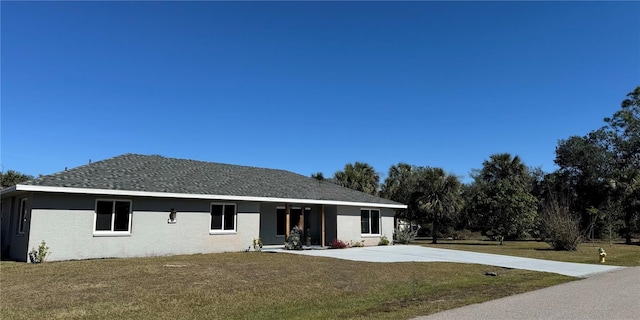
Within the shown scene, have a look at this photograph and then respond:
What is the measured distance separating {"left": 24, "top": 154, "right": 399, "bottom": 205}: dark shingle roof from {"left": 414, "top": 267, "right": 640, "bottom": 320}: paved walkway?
1388 cm

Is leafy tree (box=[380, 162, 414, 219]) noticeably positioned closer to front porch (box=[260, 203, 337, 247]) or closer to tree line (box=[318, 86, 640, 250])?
tree line (box=[318, 86, 640, 250])

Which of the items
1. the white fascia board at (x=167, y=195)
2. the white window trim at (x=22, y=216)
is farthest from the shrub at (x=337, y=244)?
the white window trim at (x=22, y=216)

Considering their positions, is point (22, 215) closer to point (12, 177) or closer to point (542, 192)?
point (12, 177)

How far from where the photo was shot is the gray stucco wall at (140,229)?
15.7 m

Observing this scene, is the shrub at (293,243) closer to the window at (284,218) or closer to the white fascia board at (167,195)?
the white fascia board at (167,195)

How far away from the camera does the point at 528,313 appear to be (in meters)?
7.69

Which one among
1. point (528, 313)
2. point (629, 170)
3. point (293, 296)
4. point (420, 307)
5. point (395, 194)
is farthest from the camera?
point (395, 194)

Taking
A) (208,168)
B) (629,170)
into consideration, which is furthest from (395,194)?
(208,168)

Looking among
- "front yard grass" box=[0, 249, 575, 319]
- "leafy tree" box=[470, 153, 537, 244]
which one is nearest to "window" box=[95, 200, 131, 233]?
"front yard grass" box=[0, 249, 575, 319]

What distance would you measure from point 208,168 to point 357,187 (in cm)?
1668

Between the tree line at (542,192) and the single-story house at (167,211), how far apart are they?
749 cm

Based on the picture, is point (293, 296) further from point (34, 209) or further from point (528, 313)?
point (34, 209)

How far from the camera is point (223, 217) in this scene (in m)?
20.7

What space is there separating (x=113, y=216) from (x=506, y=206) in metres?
26.4
